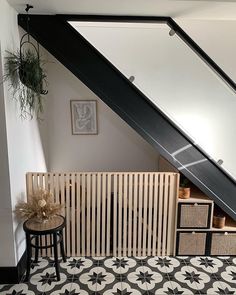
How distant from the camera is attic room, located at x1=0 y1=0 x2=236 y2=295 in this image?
2.34 meters

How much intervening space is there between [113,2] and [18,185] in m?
1.85

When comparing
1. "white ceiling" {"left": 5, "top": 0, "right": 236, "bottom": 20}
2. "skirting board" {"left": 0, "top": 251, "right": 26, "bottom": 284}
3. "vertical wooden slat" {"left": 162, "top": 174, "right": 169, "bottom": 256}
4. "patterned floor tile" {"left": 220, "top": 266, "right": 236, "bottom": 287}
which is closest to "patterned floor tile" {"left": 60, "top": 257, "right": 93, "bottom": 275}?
"skirting board" {"left": 0, "top": 251, "right": 26, "bottom": 284}

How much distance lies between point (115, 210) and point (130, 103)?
1137 mm

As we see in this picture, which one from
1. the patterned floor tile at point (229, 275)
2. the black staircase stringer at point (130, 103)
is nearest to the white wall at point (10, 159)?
the black staircase stringer at point (130, 103)

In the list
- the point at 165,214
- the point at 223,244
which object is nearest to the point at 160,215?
the point at 165,214

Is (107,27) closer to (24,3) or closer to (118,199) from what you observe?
(24,3)

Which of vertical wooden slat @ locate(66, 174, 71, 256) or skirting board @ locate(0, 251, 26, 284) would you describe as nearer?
skirting board @ locate(0, 251, 26, 284)

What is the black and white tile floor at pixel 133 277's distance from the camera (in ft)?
7.54

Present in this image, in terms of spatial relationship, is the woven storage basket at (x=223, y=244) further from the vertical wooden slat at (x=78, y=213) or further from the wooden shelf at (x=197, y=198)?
the vertical wooden slat at (x=78, y=213)

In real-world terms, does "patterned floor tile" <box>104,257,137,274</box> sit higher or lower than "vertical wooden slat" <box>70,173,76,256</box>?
lower

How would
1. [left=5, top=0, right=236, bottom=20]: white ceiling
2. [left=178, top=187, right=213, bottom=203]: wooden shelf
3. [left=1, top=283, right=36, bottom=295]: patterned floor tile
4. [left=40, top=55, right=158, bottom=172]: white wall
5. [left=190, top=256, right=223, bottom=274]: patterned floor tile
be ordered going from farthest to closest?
1. [left=40, top=55, right=158, bottom=172]: white wall
2. [left=178, top=187, right=213, bottom=203]: wooden shelf
3. [left=190, top=256, right=223, bottom=274]: patterned floor tile
4. [left=1, top=283, right=36, bottom=295]: patterned floor tile
5. [left=5, top=0, right=236, bottom=20]: white ceiling

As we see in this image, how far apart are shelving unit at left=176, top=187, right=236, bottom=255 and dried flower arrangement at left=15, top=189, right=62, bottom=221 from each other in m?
1.31

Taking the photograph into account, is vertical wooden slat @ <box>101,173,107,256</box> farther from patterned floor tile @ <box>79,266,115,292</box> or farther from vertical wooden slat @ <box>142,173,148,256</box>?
vertical wooden slat @ <box>142,173,148,256</box>

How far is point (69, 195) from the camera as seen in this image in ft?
8.82
